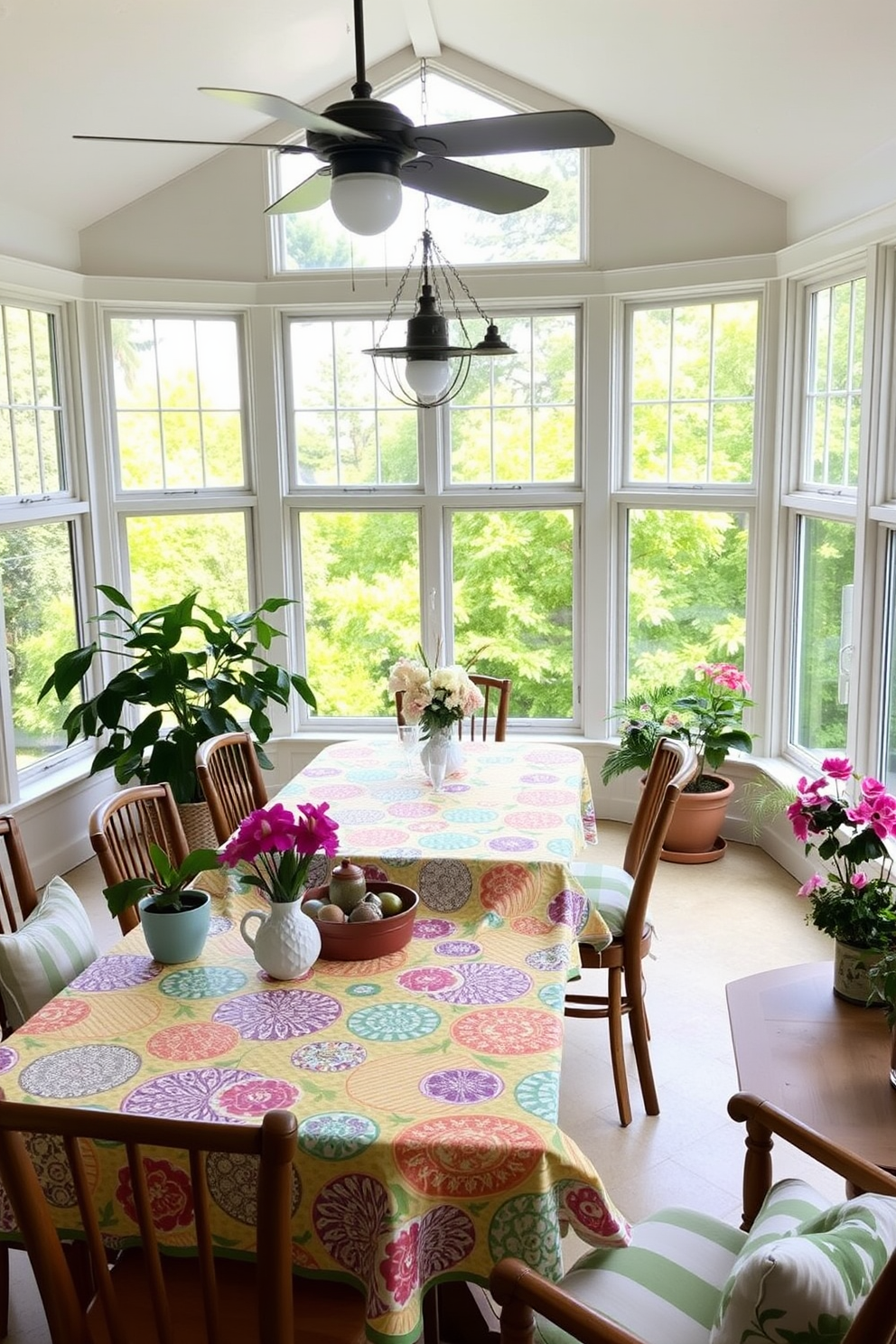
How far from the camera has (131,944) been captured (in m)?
2.45

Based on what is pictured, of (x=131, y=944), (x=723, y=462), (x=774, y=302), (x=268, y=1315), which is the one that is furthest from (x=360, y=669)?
(x=268, y=1315)

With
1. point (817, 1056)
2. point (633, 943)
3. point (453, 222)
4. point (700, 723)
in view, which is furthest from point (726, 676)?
point (817, 1056)

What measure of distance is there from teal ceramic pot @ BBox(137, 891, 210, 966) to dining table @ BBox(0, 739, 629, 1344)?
0.11ft

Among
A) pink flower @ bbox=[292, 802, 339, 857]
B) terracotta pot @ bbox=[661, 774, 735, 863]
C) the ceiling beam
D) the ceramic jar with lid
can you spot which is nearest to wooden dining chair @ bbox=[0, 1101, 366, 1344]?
pink flower @ bbox=[292, 802, 339, 857]

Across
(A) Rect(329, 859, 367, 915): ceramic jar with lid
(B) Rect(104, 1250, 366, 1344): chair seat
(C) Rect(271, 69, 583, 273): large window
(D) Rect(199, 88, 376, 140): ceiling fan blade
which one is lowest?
(B) Rect(104, 1250, 366, 1344): chair seat

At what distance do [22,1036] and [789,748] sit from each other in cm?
367

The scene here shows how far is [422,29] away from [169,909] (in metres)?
3.89

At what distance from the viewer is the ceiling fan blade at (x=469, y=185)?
2498 millimetres

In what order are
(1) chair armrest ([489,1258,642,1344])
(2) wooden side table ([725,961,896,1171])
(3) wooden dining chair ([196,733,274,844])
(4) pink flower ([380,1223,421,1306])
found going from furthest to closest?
(3) wooden dining chair ([196,733,274,844]) → (2) wooden side table ([725,961,896,1171]) → (4) pink flower ([380,1223,421,1306]) → (1) chair armrest ([489,1258,642,1344])

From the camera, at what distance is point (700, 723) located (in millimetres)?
4840

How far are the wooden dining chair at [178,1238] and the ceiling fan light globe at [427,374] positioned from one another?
2.12 meters

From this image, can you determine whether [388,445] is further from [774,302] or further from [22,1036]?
[22,1036]

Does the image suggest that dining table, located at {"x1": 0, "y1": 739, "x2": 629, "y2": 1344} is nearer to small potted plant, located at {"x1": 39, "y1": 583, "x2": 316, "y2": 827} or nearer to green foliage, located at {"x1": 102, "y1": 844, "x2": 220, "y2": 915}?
green foliage, located at {"x1": 102, "y1": 844, "x2": 220, "y2": 915}

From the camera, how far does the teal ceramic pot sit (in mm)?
2318
